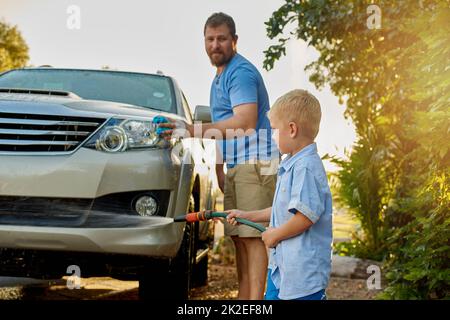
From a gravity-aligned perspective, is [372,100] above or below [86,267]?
above

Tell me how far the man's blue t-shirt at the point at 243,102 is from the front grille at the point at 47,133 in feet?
2.48

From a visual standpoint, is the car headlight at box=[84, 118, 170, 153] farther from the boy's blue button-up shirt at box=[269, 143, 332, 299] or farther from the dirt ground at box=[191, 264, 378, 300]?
the dirt ground at box=[191, 264, 378, 300]

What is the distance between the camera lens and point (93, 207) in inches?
151

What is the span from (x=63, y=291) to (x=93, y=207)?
2742 mm

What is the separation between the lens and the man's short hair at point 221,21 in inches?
164

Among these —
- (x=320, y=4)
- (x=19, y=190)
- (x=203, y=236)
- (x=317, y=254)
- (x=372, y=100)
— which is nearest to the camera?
(x=317, y=254)

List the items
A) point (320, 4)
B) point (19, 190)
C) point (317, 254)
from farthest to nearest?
point (320, 4), point (19, 190), point (317, 254)

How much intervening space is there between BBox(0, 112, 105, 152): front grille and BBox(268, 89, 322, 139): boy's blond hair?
1.47m

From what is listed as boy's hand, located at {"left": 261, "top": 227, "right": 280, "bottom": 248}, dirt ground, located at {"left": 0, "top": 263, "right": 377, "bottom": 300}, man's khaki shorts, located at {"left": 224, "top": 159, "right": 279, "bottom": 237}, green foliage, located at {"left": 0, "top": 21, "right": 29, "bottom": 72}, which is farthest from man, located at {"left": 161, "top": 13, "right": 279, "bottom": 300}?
green foliage, located at {"left": 0, "top": 21, "right": 29, "bottom": 72}

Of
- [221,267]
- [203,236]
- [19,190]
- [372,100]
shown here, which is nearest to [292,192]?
[19,190]

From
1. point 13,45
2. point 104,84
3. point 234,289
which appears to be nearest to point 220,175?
point 104,84

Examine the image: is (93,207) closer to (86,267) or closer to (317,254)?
(86,267)

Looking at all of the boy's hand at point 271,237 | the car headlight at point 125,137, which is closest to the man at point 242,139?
the car headlight at point 125,137

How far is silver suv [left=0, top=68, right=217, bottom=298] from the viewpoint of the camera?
12.4ft
